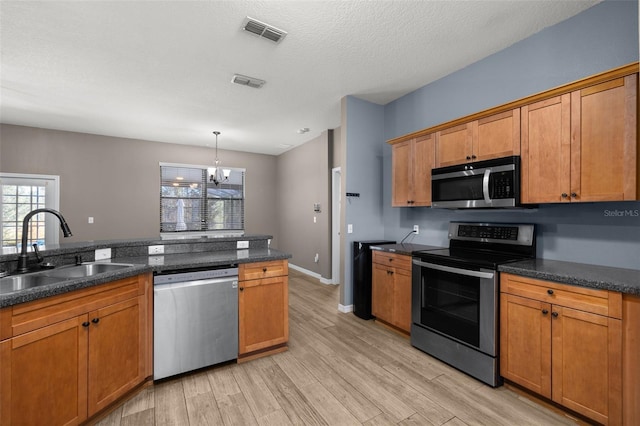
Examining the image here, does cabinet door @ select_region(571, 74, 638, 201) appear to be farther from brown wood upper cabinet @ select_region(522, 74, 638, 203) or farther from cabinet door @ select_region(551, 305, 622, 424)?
cabinet door @ select_region(551, 305, 622, 424)

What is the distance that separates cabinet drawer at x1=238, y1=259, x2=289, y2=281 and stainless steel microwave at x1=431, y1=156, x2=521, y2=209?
5.81ft

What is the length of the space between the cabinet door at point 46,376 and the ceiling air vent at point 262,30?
2521 mm

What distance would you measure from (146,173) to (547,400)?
7341 mm

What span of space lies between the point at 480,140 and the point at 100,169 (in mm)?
6893

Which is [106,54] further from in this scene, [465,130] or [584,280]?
[584,280]

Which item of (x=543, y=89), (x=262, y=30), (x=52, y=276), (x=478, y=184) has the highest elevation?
(x=262, y=30)

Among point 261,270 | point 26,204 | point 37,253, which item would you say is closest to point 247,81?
point 261,270

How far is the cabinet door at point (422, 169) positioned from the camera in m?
3.17

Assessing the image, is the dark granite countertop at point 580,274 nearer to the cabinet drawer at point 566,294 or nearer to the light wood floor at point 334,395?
the cabinet drawer at point 566,294

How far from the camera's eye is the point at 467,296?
241 centimetres

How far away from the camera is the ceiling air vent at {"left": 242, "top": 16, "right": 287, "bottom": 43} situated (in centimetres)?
240

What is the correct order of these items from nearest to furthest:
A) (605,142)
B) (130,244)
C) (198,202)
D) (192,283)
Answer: (605,142) < (192,283) < (130,244) < (198,202)

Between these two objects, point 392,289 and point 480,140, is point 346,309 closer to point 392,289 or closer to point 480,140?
point 392,289

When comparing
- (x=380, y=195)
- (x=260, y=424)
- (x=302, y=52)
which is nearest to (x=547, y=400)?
(x=260, y=424)
